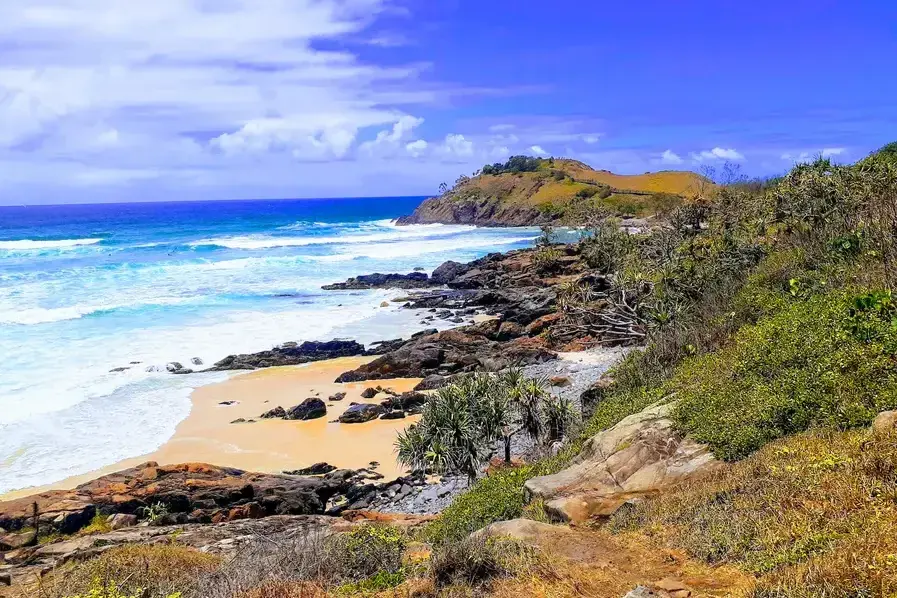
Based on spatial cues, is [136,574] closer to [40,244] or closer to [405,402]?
[405,402]

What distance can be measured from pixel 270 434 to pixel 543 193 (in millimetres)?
99907

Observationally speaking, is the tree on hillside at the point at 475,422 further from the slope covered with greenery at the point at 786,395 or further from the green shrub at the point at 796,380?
the green shrub at the point at 796,380

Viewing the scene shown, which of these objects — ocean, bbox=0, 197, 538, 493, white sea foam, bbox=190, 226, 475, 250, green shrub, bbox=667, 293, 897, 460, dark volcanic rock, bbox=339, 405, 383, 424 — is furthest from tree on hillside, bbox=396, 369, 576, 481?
white sea foam, bbox=190, 226, 475, 250

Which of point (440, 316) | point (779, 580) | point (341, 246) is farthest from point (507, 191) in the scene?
point (779, 580)

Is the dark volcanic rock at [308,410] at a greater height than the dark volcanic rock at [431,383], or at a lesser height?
lesser

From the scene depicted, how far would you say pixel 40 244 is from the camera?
94188mm

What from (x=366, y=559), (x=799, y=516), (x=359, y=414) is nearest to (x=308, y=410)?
(x=359, y=414)

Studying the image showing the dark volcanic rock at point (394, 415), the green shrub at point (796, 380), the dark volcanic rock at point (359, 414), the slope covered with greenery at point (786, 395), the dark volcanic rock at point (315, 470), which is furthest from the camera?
the dark volcanic rock at point (394, 415)

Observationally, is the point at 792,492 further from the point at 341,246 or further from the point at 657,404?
the point at 341,246

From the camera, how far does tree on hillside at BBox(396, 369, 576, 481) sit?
17.8m

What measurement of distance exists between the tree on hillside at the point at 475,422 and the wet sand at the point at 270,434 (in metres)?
3.53

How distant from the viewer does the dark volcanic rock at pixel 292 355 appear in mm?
32781

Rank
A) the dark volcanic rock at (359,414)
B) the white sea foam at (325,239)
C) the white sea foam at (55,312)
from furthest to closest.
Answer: the white sea foam at (325,239)
the white sea foam at (55,312)
the dark volcanic rock at (359,414)

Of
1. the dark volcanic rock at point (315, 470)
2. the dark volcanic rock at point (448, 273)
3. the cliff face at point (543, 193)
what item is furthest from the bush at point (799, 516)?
the cliff face at point (543, 193)
